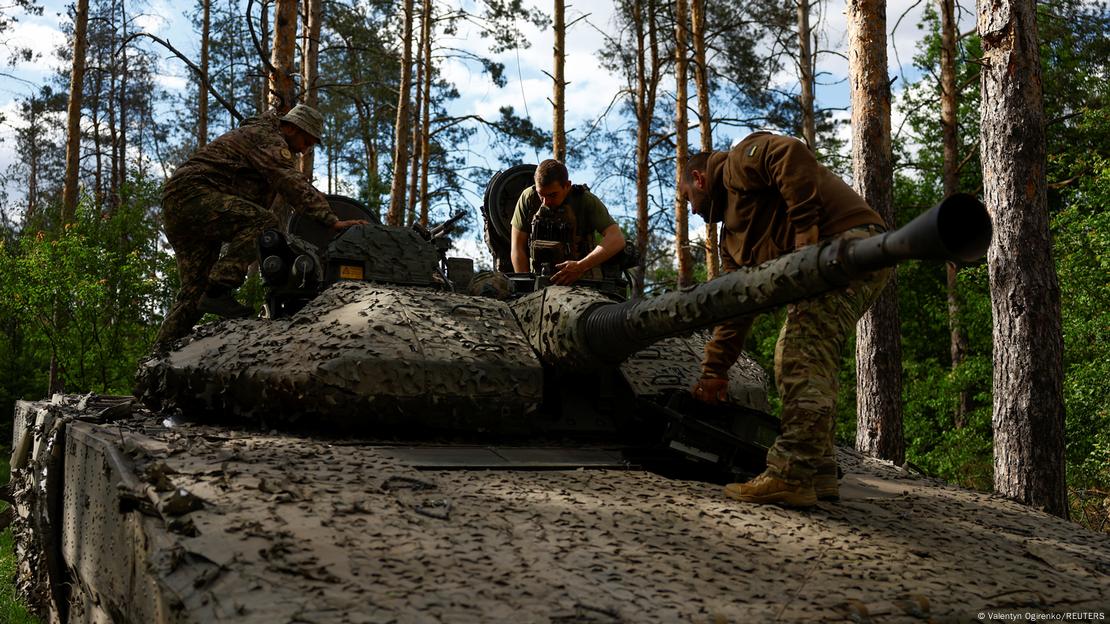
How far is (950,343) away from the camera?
67.0 ft

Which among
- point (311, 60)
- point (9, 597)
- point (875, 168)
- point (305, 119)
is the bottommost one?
point (9, 597)

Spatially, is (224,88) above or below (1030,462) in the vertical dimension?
above

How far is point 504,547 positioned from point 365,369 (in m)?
1.47

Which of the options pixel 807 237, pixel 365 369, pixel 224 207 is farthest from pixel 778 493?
pixel 224 207

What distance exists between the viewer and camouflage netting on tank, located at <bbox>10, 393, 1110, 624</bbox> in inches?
89.6

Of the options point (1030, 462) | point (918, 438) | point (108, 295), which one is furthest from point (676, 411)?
point (918, 438)

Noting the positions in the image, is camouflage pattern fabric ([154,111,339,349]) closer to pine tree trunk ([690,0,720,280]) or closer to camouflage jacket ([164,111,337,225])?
camouflage jacket ([164,111,337,225])

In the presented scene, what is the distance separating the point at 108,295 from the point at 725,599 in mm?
12158

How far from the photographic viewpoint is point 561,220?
579 cm

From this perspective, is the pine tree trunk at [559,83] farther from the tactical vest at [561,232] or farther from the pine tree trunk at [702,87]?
the tactical vest at [561,232]

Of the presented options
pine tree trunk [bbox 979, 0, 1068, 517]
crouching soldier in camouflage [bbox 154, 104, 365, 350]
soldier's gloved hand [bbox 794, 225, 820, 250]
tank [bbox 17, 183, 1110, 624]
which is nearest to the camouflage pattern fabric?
crouching soldier in camouflage [bbox 154, 104, 365, 350]

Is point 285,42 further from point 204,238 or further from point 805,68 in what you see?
point 805,68

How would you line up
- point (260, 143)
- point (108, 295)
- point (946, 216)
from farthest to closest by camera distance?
1. point (108, 295)
2. point (260, 143)
3. point (946, 216)

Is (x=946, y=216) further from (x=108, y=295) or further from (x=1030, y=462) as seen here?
(x=108, y=295)
